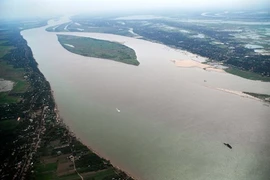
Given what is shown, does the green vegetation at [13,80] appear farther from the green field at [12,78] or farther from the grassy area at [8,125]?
the grassy area at [8,125]

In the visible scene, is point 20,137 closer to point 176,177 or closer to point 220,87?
point 176,177

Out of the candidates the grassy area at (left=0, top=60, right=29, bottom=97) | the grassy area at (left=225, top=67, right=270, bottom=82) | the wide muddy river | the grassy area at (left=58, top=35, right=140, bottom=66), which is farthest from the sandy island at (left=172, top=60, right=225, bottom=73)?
the grassy area at (left=0, top=60, right=29, bottom=97)

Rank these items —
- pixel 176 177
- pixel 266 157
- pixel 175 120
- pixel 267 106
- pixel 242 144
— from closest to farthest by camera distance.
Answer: pixel 176 177 → pixel 266 157 → pixel 242 144 → pixel 175 120 → pixel 267 106

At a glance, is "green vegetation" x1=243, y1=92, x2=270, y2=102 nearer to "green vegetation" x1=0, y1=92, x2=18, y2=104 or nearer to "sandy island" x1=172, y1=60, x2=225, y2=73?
"sandy island" x1=172, y1=60, x2=225, y2=73

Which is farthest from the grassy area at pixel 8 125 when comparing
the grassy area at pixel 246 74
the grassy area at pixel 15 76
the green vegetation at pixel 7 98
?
the grassy area at pixel 246 74

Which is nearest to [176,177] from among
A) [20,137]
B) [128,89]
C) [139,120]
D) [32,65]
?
[139,120]
